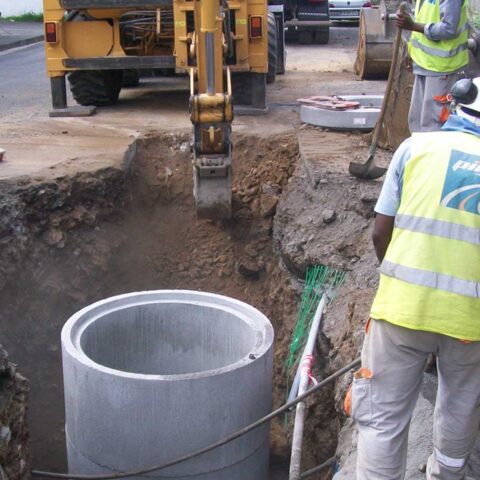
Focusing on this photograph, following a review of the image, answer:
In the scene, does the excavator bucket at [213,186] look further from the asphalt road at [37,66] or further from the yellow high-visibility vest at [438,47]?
the asphalt road at [37,66]

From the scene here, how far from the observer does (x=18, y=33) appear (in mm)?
22594

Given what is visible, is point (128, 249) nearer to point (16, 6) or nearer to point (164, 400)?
point (164, 400)

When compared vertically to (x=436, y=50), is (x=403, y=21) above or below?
above

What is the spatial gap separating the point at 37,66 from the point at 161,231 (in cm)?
923

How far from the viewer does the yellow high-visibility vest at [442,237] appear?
274cm

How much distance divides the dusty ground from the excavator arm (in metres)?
0.74

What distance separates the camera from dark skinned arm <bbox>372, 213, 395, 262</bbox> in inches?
118

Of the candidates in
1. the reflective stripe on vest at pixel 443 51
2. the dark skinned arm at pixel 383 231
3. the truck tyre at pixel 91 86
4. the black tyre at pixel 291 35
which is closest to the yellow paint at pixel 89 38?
the truck tyre at pixel 91 86

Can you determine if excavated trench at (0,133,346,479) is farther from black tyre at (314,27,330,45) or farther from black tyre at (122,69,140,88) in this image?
black tyre at (314,27,330,45)

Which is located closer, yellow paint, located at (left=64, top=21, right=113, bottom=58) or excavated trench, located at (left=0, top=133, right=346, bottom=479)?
excavated trench, located at (left=0, top=133, right=346, bottom=479)

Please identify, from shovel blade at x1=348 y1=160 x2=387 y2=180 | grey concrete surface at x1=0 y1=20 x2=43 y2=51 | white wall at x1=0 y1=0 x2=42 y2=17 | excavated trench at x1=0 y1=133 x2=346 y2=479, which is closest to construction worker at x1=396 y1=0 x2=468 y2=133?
shovel blade at x1=348 y1=160 x2=387 y2=180

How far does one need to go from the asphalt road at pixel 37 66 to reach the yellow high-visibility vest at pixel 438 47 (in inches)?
197

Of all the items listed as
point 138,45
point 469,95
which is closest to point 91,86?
point 138,45

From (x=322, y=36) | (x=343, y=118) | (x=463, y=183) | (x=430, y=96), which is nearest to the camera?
(x=463, y=183)
